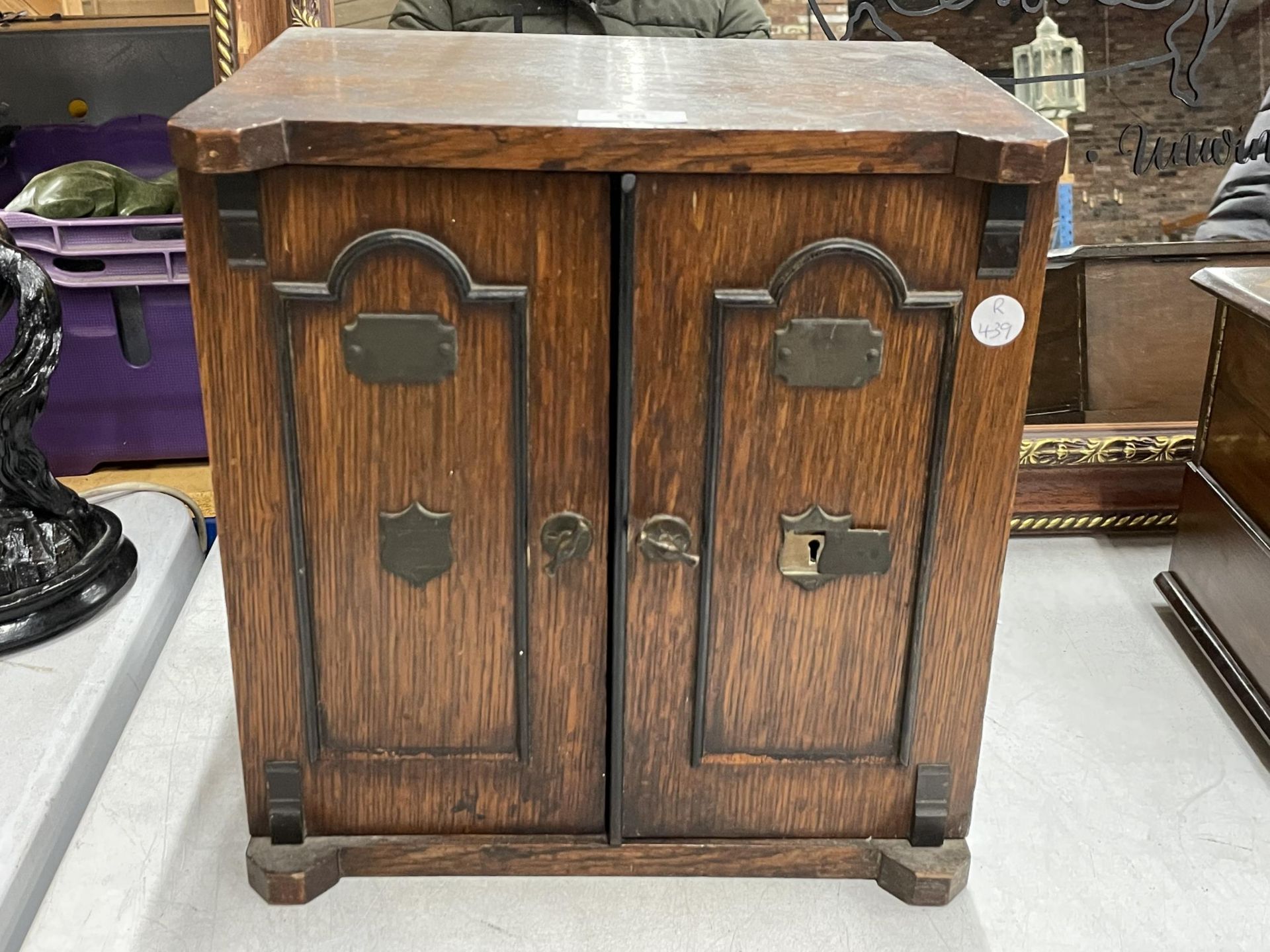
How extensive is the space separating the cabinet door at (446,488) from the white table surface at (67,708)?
1.04 feet

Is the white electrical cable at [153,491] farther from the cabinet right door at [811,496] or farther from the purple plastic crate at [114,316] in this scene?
the cabinet right door at [811,496]

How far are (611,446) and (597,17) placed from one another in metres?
1.21

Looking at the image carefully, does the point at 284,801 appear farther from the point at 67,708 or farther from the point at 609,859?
the point at 67,708

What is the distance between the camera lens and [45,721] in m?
1.45

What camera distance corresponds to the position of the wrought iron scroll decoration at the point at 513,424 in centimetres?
99

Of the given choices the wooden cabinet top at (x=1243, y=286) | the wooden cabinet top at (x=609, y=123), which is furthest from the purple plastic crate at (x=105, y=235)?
the wooden cabinet top at (x=1243, y=286)

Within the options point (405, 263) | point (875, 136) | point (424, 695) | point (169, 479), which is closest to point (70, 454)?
point (169, 479)

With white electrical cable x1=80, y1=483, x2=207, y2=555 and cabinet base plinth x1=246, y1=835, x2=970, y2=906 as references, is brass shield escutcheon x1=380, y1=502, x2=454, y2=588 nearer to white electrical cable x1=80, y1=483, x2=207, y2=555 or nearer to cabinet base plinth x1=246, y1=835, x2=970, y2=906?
cabinet base plinth x1=246, y1=835, x2=970, y2=906

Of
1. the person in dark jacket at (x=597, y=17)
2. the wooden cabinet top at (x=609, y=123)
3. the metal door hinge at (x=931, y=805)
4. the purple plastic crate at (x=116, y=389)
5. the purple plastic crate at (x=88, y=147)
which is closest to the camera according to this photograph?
the wooden cabinet top at (x=609, y=123)

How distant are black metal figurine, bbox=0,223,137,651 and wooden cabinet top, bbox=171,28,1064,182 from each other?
24.8 inches

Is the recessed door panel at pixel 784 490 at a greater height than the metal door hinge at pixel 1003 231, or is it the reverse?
the metal door hinge at pixel 1003 231

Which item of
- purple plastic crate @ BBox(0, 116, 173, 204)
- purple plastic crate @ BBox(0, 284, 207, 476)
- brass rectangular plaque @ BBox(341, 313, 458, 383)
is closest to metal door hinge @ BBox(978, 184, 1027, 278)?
brass rectangular plaque @ BBox(341, 313, 458, 383)

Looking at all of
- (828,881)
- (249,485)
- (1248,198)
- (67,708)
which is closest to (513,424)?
(249,485)

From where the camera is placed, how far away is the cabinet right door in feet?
3.29
